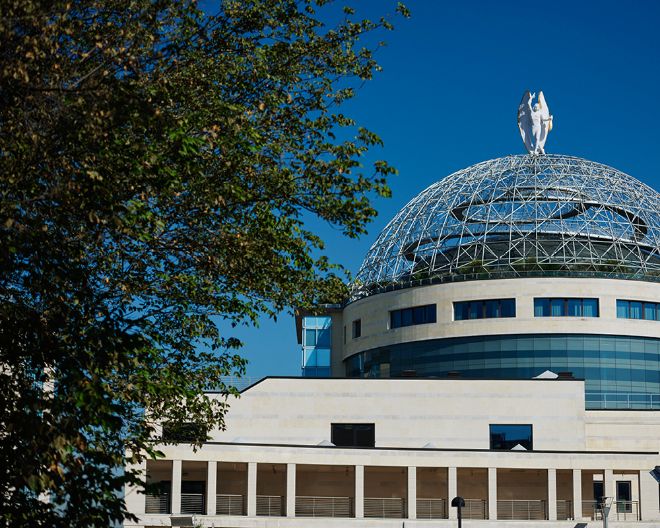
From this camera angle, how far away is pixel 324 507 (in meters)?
61.6

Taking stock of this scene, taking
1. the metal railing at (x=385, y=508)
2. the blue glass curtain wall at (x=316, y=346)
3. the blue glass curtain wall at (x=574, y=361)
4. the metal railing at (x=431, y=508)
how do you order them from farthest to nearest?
the blue glass curtain wall at (x=316, y=346), the blue glass curtain wall at (x=574, y=361), the metal railing at (x=431, y=508), the metal railing at (x=385, y=508)

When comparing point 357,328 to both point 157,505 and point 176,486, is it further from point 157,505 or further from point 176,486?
point 157,505

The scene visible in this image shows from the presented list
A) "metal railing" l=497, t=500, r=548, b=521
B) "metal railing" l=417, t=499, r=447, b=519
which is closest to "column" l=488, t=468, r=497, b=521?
"metal railing" l=497, t=500, r=548, b=521

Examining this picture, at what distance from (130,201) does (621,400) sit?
187ft

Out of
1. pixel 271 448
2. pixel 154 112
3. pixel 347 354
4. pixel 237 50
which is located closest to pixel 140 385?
pixel 154 112

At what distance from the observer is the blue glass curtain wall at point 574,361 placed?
244ft

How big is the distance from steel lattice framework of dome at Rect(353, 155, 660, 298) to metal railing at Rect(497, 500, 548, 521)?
63.3 ft

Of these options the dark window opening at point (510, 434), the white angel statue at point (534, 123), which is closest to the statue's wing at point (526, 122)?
the white angel statue at point (534, 123)

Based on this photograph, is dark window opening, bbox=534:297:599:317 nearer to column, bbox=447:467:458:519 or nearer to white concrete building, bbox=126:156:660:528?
white concrete building, bbox=126:156:660:528

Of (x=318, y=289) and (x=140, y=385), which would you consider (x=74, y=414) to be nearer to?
(x=140, y=385)

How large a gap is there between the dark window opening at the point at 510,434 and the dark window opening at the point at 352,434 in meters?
6.65

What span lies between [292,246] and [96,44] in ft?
23.3

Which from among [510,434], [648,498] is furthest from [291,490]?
[648,498]

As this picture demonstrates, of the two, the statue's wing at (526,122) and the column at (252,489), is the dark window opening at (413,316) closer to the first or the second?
the statue's wing at (526,122)
